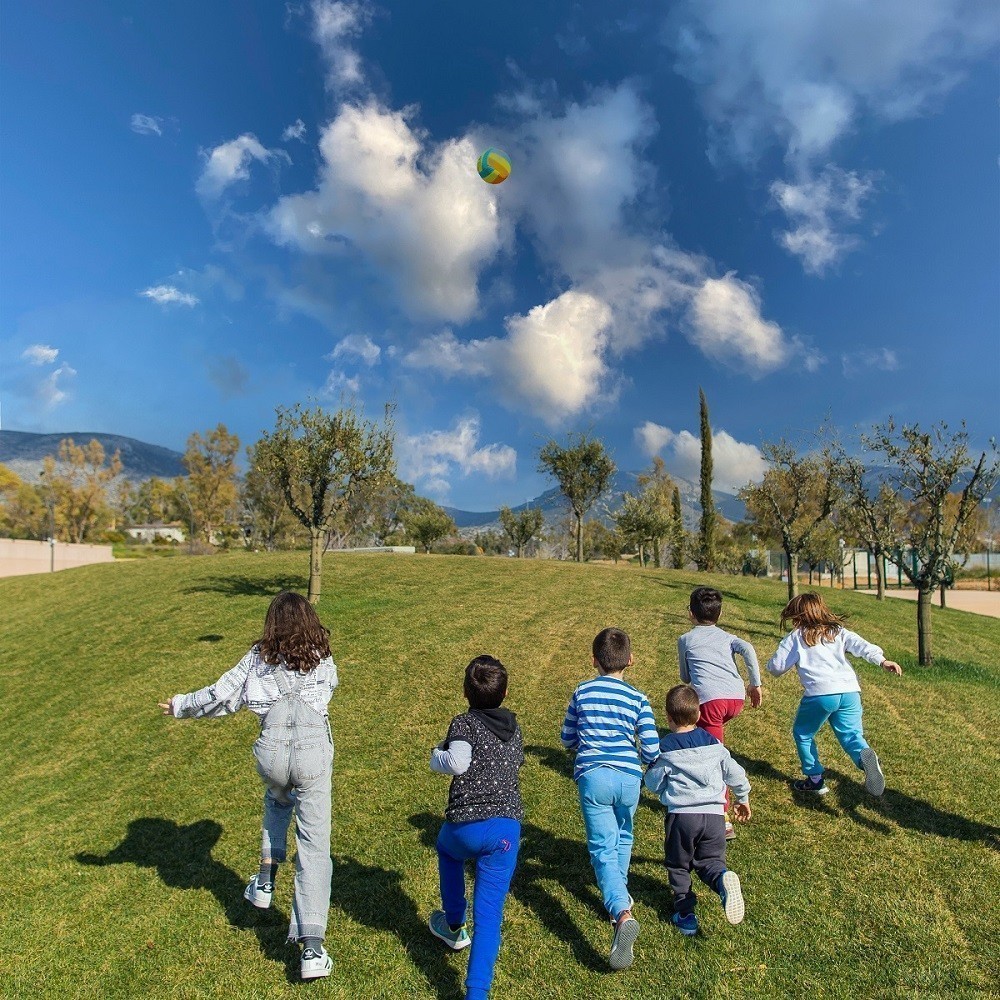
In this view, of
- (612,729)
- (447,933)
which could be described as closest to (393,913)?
(447,933)

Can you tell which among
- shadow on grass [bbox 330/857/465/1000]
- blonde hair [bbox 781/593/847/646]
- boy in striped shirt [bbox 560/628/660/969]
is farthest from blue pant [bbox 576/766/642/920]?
blonde hair [bbox 781/593/847/646]

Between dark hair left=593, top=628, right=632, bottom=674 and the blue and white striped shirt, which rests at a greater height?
dark hair left=593, top=628, right=632, bottom=674

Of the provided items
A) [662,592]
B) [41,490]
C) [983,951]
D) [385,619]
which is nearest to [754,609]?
[662,592]

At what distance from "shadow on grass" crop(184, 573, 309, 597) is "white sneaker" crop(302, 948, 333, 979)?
15.9m

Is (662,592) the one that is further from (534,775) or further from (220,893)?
(220,893)

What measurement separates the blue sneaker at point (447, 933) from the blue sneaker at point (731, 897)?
177cm

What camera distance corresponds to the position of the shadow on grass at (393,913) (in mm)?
4199

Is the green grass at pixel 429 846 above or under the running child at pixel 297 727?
under

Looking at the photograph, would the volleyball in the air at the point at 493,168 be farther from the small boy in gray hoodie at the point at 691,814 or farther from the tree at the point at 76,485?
the tree at the point at 76,485

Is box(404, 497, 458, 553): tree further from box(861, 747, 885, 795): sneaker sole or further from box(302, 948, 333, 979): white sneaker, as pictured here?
box(302, 948, 333, 979): white sneaker

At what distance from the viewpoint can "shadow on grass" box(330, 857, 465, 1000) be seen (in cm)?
420

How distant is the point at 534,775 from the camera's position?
295 inches

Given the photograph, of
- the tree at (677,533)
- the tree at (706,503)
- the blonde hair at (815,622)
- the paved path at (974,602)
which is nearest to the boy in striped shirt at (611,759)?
the blonde hair at (815,622)

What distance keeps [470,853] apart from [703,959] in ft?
6.02
